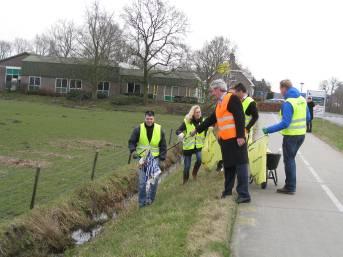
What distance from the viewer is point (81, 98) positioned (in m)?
63.2

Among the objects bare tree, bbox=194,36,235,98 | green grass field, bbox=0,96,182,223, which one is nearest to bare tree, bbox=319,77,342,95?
bare tree, bbox=194,36,235,98

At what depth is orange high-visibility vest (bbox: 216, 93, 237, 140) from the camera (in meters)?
8.33

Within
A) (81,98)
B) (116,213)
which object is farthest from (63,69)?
(116,213)

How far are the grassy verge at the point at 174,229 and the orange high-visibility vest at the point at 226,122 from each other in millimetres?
1113

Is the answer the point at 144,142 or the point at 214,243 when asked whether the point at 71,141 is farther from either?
the point at 214,243

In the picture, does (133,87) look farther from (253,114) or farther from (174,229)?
(174,229)

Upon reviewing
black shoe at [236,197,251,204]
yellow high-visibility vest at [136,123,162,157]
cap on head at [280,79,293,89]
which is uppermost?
cap on head at [280,79,293,89]

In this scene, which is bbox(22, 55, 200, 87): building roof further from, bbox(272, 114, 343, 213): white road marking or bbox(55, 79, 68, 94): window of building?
bbox(272, 114, 343, 213): white road marking

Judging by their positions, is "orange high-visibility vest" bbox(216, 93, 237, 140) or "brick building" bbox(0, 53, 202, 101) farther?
"brick building" bbox(0, 53, 202, 101)

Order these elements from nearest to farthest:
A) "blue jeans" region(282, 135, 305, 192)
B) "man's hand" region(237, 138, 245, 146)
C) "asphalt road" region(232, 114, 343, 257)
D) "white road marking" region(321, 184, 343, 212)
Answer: "asphalt road" region(232, 114, 343, 257) → "man's hand" region(237, 138, 245, 146) → "white road marking" region(321, 184, 343, 212) → "blue jeans" region(282, 135, 305, 192)

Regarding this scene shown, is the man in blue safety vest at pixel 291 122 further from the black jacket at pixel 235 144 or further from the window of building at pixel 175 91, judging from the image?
the window of building at pixel 175 91

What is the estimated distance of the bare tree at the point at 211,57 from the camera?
69.7 meters

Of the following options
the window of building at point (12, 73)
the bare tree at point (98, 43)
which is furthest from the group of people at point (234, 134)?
the window of building at point (12, 73)

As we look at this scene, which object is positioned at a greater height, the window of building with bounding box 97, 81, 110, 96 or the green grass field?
the window of building with bounding box 97, 81, 110, 96
